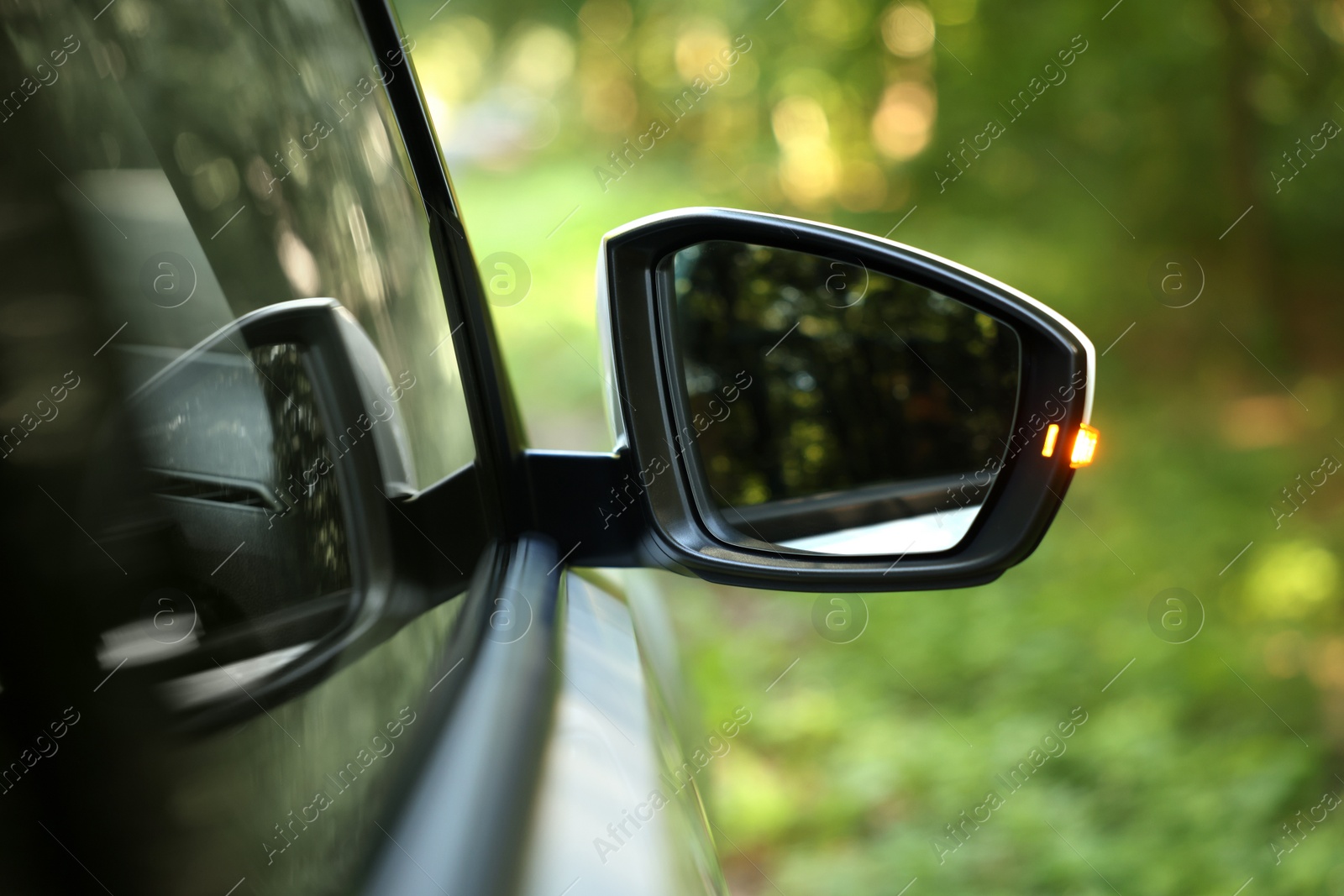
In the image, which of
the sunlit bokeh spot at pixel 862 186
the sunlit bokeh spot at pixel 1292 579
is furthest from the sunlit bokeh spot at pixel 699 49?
the sunlit bokeh spot at pixel 1292 579

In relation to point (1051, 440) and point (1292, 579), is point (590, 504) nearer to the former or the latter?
point (1051, 440)

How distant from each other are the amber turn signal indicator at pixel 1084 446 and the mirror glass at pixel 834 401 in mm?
232

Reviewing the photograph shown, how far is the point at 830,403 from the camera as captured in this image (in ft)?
6.44

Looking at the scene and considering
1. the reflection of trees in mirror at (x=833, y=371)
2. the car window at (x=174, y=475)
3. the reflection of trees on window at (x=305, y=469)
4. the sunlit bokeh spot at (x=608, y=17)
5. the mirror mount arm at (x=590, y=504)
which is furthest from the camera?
the sunlit bokeh spot at (x=608, y=17)

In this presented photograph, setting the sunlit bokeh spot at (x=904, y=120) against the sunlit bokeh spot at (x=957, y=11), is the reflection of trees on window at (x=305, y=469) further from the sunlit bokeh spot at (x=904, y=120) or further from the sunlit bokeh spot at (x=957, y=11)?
the sunlit bokeh spot at (x=904, y=120)

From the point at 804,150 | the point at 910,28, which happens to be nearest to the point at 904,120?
the point at 910,28

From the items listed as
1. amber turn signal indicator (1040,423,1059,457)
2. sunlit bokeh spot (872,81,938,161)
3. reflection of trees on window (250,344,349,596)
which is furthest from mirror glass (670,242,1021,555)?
sunlit bokeh spot (872,81,938,161)

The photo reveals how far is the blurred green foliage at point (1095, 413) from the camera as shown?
347 centimetres

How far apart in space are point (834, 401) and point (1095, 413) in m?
4.97

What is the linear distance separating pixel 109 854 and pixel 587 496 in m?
0.75

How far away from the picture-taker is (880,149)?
7.98 metres

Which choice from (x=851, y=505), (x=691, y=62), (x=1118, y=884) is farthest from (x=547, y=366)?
(x=851, y=505)

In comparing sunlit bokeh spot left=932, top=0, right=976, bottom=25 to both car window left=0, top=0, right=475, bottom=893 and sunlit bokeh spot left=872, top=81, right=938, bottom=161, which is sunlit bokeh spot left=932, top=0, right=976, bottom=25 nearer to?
sunlit bokeh spot left=872, top=81, right=938, bottom=161

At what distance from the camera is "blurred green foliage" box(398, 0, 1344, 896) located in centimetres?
347
